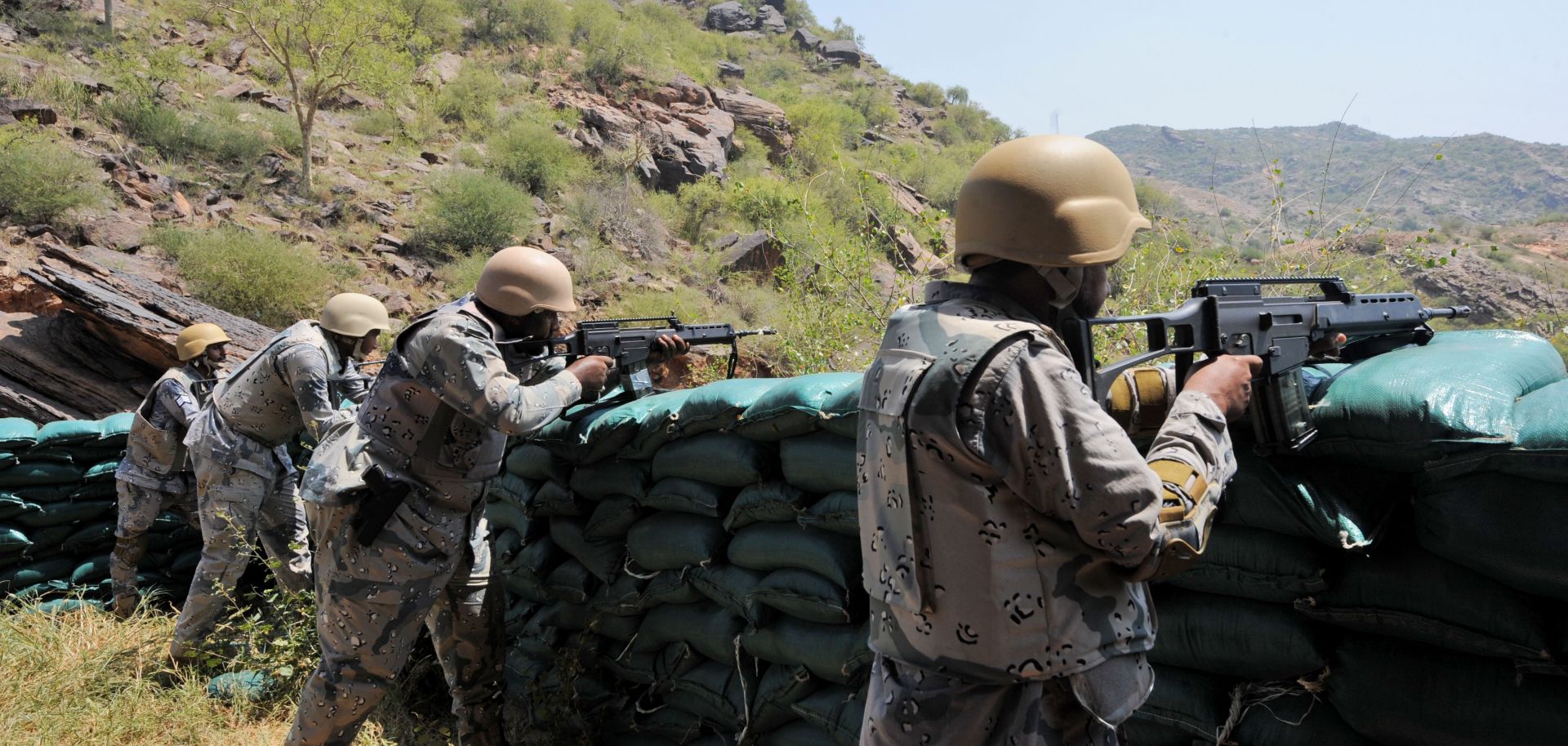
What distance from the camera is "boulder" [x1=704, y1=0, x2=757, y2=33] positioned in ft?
145

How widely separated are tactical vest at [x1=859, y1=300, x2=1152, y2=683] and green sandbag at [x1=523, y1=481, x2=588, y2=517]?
2.30 m

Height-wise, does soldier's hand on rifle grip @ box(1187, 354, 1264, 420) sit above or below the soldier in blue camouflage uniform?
above

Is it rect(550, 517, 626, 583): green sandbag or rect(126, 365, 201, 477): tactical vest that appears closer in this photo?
rect(550, 517, 626, 583): green sandbag

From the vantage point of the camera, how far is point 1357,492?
179 centimetres

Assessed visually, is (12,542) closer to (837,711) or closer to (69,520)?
(69,520)

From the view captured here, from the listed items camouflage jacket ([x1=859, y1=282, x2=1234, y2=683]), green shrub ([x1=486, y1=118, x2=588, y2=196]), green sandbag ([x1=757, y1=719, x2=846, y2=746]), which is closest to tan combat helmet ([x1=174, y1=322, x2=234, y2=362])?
green sandbag ([x1=757, y1=719, x2=846, y2=746])

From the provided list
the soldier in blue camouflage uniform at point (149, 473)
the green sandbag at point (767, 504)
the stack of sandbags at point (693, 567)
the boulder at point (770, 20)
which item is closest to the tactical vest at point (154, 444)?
the soldier in blue camouflage uniform at point (149, 473)

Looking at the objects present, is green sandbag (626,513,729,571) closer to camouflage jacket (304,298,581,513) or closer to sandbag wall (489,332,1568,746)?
sandbag wall (489,332,1568,746)

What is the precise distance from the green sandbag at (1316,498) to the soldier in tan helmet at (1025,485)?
326 mm

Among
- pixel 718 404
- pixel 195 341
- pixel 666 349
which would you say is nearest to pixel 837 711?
pixel 718 404

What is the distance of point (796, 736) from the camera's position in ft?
8.98

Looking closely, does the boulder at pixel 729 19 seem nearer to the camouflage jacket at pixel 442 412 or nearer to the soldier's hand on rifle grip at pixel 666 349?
the soldier's hand on rifle grip at pixel 666 349

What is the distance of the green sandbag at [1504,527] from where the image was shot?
1531 millimetres

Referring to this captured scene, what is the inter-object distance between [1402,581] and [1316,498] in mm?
196
